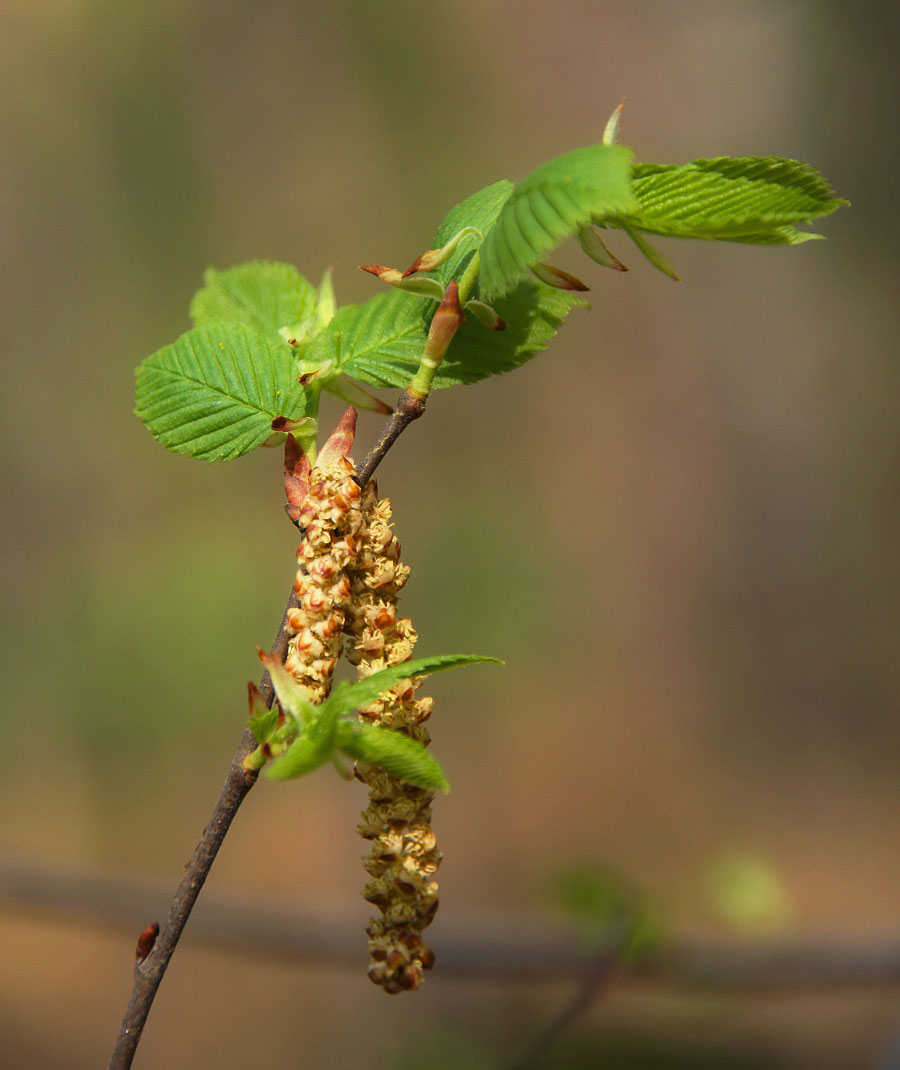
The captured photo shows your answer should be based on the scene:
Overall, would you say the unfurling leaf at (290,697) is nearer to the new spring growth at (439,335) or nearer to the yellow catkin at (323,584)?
the yellow catkin at (323,584)

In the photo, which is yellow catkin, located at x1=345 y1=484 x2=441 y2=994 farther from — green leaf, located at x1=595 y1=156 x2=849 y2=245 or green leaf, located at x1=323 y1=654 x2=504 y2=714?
green leaf, located at x1=595 y1=156 x2=849 y2=245

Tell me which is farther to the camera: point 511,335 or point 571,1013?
point 571,1013

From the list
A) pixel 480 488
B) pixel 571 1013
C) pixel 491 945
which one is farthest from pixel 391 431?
pixel 480 488

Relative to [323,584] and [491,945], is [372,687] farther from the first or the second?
[491,945]

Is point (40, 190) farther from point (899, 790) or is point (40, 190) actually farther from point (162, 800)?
point (899, 790)

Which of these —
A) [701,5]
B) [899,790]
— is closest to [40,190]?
[701,5]

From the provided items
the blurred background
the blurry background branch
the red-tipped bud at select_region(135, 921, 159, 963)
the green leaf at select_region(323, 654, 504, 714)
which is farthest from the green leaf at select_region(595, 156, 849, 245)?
the blurred background
